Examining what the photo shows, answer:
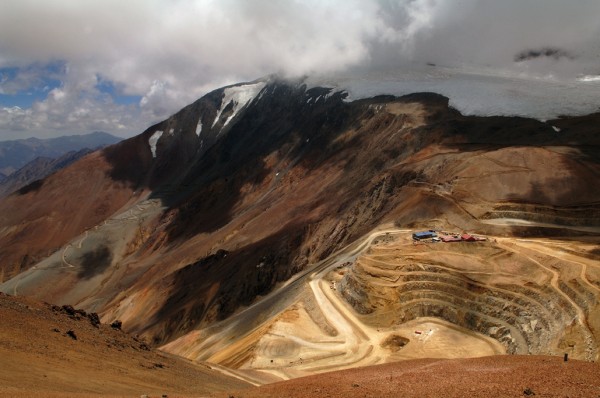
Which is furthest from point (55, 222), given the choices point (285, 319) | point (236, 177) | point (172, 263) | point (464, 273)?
point (464, 273)

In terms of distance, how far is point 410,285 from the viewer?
47812mm

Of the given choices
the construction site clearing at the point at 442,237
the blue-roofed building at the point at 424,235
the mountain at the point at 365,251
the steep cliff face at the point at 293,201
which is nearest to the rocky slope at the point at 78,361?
the mountain at the point at 365,251

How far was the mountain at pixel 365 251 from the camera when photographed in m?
41.8

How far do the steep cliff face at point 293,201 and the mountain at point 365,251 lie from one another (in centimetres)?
43

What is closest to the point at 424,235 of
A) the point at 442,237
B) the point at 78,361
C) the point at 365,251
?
the point at 442,237

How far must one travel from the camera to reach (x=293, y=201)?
108m

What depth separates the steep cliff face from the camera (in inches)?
2618

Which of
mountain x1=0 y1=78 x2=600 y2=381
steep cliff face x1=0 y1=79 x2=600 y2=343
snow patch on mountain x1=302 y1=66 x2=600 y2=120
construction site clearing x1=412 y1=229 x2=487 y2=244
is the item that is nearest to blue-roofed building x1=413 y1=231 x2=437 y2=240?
construction site clearing x1=412 y1=229 x2=487 y2=244

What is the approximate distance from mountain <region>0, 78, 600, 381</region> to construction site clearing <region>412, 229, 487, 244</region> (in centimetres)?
72

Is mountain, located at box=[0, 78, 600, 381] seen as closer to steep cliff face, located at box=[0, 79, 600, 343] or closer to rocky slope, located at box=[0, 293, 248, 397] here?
steep cliff face, located at box=[0, 79, 600, 343]

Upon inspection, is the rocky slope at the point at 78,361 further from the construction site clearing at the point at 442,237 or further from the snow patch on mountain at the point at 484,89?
the snow patch on mountain at the point at 484,89

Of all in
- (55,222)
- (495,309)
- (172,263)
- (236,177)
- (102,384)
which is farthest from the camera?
(55,222)

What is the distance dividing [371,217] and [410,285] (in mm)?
28753

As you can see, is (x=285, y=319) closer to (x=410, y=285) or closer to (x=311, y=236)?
(x=410, y=285)
